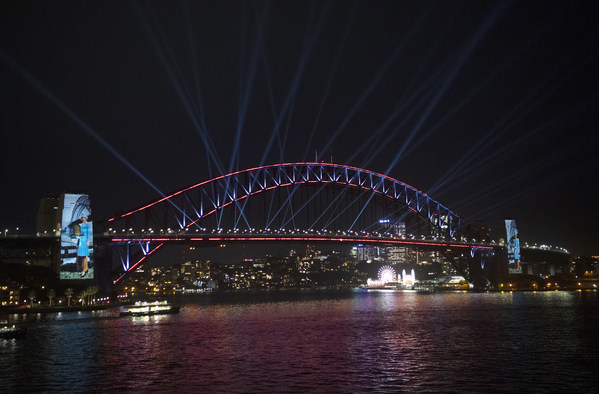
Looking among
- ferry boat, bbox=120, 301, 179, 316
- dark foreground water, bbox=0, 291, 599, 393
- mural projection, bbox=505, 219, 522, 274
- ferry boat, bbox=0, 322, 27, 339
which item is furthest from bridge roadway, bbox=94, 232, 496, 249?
ferry boat, bbox=0, 322, 27, 339

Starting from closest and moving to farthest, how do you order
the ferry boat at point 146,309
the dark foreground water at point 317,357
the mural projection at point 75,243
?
the dark foreground water at point 317,357 < the ferry boat at point 146,309 < the mural projection at point 75,243

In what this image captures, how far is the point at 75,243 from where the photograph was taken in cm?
8675

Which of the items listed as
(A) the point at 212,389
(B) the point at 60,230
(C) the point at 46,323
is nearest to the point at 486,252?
(B) the point at 60,230

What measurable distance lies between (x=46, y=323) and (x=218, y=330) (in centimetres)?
2214

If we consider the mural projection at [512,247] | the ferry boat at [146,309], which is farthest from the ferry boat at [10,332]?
the mural projection at [512,247]

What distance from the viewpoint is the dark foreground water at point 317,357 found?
27500 millimetres

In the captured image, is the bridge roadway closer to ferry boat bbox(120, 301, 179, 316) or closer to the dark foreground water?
ferry boat bbox(120, 301, 179, 316)

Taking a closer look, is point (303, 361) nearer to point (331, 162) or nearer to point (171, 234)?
point (171, 234)

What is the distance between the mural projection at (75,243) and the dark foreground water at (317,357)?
28.1 meters

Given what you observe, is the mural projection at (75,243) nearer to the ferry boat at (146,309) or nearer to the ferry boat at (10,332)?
the ferry boat at (146,309)

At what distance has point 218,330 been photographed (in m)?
54.6

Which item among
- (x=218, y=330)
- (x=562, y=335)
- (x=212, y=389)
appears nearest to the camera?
(x=212, y=389)

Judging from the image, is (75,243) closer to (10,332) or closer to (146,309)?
(146,309)

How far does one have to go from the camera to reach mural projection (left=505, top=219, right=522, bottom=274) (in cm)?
14400
